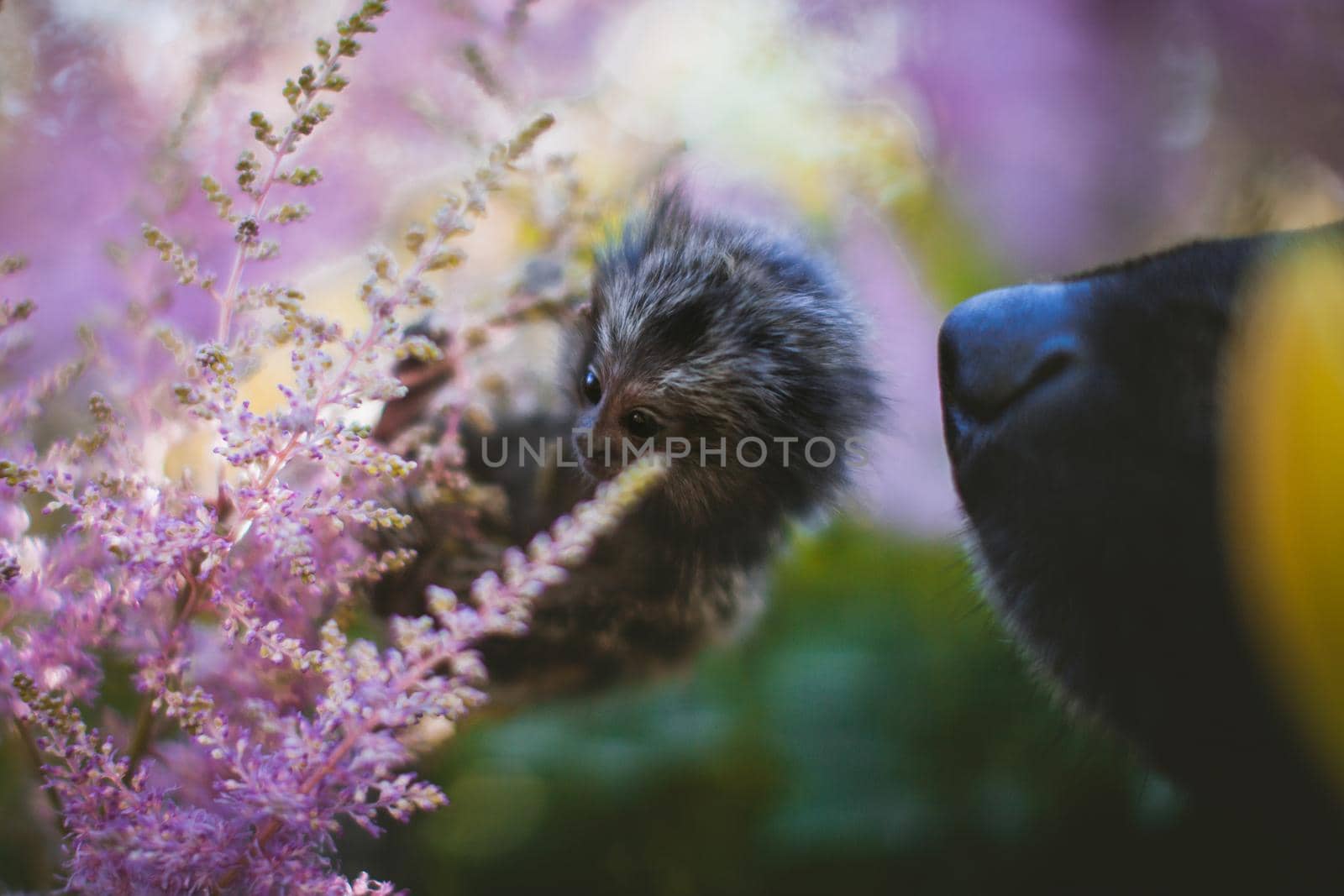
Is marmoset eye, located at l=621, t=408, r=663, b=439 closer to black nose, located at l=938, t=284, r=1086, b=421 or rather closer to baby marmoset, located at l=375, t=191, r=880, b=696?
baby marmoset, located at l=375, t=191, r=880, b=696

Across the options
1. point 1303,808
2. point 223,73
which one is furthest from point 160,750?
point 1303,808

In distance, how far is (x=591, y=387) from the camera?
0.51m

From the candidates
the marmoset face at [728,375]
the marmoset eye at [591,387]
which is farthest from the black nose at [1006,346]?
the marmoset eye at [591,387]

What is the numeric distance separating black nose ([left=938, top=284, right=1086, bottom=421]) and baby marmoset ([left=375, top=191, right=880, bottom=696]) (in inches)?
3.2

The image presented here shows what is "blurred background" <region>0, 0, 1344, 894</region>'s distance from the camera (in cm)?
62

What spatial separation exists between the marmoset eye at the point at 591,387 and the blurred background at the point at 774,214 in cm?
11

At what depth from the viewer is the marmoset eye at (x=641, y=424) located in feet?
1.53

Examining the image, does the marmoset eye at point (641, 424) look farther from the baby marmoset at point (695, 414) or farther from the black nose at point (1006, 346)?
the black nose at point (1006, 346)

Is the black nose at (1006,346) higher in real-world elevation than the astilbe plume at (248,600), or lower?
higher

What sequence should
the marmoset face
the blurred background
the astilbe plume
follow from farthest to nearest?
the blurred background < the marmoset face < the astilbe plume

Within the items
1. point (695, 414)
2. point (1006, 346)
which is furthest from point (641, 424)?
point (1006, 346)

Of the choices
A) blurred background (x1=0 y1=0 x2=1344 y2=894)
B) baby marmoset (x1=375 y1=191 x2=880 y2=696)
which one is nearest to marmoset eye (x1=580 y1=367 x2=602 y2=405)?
baby marmoset (x1=375 y1=191 x2=880 y2=696)

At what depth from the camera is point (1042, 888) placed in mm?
675

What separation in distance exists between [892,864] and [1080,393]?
494 millimetres
